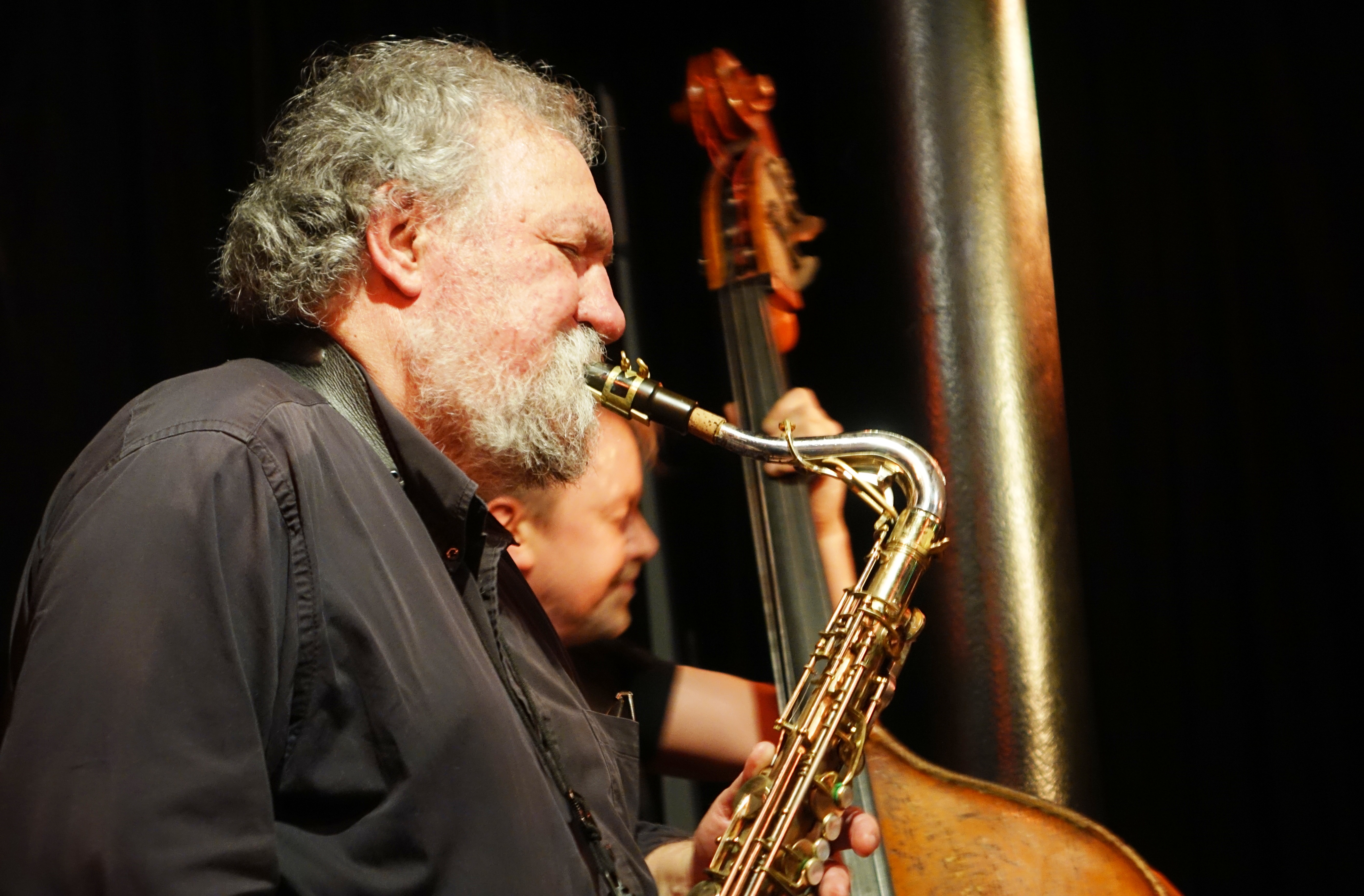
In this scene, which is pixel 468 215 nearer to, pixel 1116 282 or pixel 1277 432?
pixel 1116 282

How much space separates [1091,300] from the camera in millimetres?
2697

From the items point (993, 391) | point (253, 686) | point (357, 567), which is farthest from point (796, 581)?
point (253, 686)

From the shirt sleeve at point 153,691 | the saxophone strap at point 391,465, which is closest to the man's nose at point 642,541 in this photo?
the saxophone strap at point 391,465

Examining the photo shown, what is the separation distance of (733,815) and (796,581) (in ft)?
1.64

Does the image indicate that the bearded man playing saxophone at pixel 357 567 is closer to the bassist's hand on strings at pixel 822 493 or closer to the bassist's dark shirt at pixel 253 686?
the bassist's dark shirt at pixel 253 686

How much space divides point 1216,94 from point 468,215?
2001 millimetres

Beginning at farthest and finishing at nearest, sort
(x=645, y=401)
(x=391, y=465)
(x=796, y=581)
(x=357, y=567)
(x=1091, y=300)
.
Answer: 1. (x=1091, y=300)
2. (x=796, y=581)
3. (x=645, y=401)
4. (x=391, y=465)
5. (x=357, y=567)

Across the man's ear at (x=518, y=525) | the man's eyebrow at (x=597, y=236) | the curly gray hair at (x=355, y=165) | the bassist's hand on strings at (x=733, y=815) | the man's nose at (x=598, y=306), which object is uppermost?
the curly gray hair at (x=355, y=165)

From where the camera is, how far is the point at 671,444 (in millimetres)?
2879

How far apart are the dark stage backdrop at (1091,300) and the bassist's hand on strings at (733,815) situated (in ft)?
2.31

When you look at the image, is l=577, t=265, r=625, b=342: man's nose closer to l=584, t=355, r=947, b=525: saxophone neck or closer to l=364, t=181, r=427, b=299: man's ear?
l=584, t=355, r=947, b=525: saxophone neck

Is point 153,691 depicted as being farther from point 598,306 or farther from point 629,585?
point 629,585

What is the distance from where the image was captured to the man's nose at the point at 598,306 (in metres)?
1.61

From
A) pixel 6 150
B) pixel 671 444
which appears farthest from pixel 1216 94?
pixel 6 150
